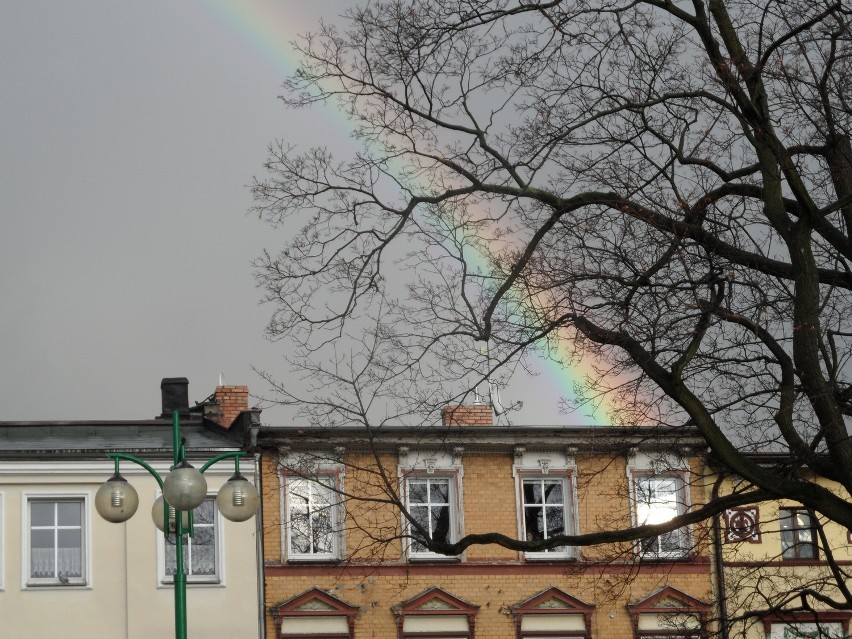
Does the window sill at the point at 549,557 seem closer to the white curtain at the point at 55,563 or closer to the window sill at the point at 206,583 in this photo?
the window sill at the point at 206,583

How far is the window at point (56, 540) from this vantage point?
31.5m

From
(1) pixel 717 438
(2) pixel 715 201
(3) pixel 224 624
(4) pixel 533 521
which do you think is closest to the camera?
(1) pixel 717 438

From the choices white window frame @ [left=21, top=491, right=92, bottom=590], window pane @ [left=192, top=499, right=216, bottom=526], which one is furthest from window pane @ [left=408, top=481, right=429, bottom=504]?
white window frame @ [left=21, top=491, right=92, bottom=590]

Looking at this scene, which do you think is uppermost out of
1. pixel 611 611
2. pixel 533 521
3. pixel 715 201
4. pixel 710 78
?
pixel 710 78

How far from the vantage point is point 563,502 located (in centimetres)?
3428

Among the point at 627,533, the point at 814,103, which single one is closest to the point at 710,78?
the point at 814,103

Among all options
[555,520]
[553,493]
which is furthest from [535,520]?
[553,493]

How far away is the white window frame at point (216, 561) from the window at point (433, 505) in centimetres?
428

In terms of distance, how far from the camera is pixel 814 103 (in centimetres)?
1573

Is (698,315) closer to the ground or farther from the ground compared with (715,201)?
closer to the ground

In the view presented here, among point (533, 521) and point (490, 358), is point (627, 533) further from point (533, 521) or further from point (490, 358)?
point (533, 521)

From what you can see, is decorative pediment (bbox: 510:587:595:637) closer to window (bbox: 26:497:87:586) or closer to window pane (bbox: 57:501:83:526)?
window (bbox: 26:497:87:586)

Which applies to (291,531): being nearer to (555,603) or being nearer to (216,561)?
(216,561)

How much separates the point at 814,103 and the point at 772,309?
2226 mm
